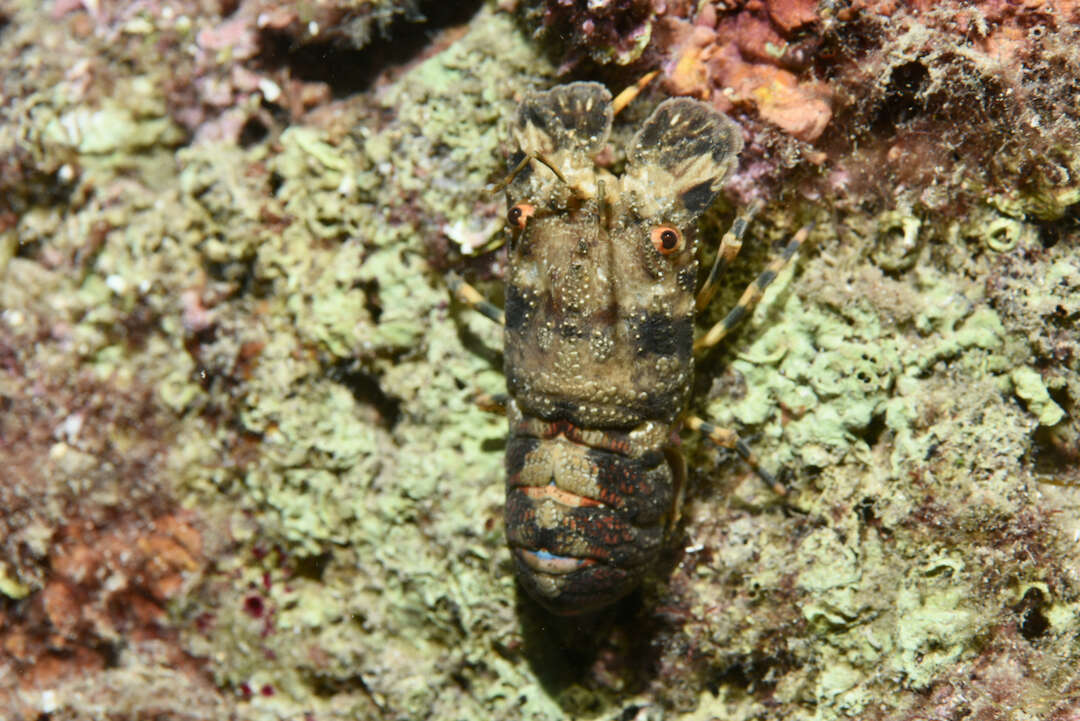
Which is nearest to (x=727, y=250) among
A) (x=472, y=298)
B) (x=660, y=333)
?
(x=660, y=333)

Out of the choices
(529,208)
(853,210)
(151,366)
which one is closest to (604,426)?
(529,208)

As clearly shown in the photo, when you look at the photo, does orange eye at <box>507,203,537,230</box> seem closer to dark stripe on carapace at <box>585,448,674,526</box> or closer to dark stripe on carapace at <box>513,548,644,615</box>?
dark stripe on carapace at <box>585,448,674,526</box>

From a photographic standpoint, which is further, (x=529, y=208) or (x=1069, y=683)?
(x=529, y=208)

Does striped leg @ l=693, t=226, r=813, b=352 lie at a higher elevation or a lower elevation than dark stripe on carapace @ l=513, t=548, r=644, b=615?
higher

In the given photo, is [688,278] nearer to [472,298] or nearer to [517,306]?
[517,306]

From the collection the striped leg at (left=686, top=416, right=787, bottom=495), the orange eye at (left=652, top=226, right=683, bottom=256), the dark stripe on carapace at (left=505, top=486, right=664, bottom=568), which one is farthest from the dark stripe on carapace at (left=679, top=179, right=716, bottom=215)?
the dark stripe on carapace at (left=505, top=486, right=664, bottom=568)

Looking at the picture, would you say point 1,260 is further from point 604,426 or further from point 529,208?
point 604,426
